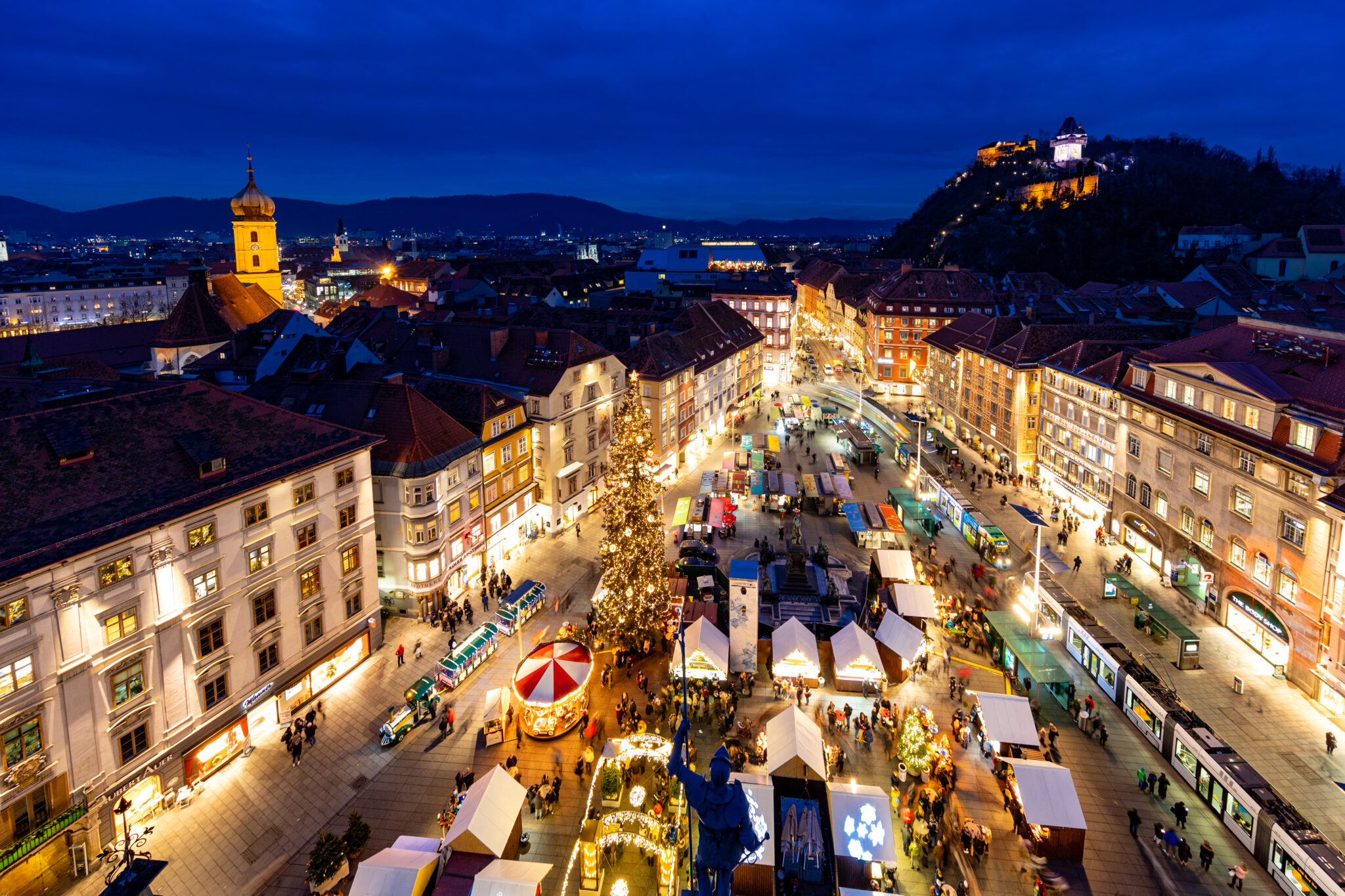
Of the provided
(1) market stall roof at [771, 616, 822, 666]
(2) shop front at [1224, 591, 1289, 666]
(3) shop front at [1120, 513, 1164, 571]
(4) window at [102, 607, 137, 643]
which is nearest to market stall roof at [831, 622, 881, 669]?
(1) market stall roof at [771, 616, 822, 666]

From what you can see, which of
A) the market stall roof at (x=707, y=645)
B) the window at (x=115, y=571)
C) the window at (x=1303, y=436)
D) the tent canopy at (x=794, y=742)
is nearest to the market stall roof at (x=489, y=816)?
the tent canopy at (x=794, y=742)

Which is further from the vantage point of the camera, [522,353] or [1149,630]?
[522,353]

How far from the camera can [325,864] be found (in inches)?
912

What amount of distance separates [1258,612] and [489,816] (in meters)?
38.9

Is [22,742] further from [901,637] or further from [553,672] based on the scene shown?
[901,637]

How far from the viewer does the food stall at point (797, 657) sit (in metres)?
35.7

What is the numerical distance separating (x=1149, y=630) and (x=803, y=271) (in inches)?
Result: 6280

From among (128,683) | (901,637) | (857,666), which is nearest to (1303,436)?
(901,637)

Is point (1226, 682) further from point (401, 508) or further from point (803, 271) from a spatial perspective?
point (803, 271)

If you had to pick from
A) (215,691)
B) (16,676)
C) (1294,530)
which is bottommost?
(215,691)

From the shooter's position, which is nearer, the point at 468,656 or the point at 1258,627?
the point at 468,656

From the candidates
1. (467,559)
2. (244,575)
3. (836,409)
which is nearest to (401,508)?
(467,559)

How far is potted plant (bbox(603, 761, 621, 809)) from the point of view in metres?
27.6

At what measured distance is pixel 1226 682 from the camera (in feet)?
116
